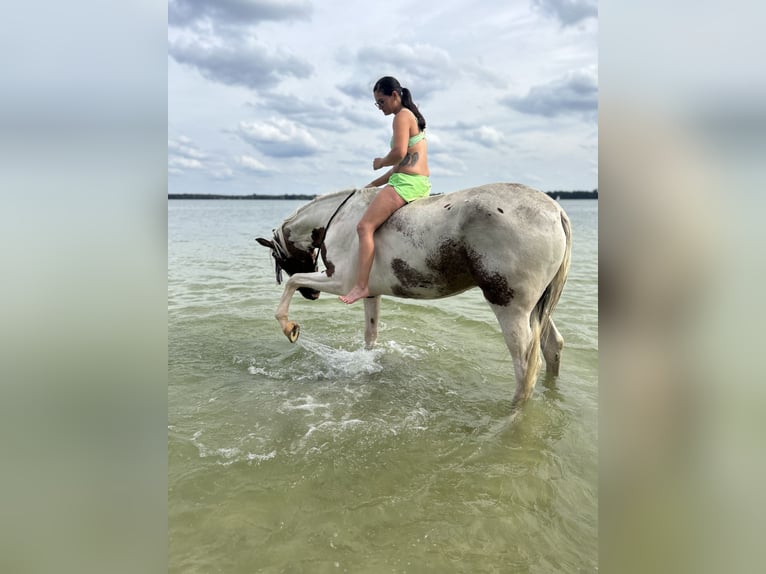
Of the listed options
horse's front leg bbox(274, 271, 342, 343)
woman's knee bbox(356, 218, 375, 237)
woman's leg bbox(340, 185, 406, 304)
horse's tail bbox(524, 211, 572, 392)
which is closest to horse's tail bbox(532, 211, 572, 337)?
horse's tail bbox(524, 211, 572, 392)

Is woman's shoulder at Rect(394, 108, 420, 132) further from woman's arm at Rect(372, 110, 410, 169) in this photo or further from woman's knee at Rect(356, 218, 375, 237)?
woman's knee at Rect(356, 218, 375, 237)

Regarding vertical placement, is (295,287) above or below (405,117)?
below

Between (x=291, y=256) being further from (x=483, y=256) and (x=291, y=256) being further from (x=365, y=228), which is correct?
(x=483, y=256)

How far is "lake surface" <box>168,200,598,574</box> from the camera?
7.79 ft

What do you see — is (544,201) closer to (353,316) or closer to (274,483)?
(274,483)

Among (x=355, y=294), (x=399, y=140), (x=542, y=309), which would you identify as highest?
(x=399, y=140)

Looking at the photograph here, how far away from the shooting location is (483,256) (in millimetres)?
3771

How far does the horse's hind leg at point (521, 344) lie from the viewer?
386cm

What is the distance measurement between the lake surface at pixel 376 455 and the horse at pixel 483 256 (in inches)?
24.2

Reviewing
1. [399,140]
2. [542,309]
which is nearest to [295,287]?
[399,140]

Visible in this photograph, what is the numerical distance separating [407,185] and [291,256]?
6.57 ft
